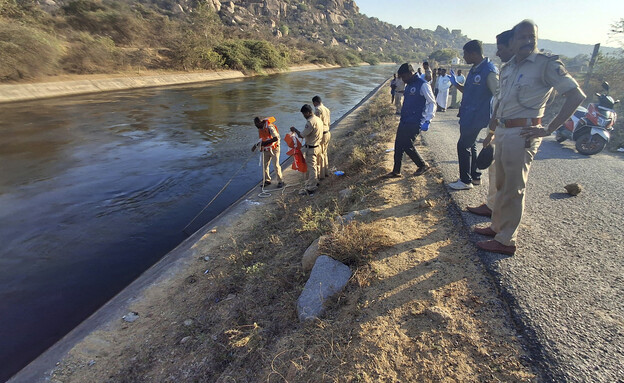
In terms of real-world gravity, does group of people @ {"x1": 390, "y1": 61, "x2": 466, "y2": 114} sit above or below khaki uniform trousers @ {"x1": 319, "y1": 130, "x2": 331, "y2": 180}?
above

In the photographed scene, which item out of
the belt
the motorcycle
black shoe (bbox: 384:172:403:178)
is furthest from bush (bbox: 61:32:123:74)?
the motorcycle

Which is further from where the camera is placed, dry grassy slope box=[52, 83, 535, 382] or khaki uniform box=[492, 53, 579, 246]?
khaki uniform box=[492, 53, 579, 246]

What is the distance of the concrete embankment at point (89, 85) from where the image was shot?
62.1 feet

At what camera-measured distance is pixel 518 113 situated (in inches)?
112

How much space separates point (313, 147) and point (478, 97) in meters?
3.45

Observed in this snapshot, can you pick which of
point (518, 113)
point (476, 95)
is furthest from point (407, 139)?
point (518, 113)

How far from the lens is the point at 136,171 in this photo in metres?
9.12

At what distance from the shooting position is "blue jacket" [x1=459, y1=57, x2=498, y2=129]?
4180 millimetres

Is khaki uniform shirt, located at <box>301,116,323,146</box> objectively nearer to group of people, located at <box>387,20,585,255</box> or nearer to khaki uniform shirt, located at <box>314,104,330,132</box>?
khaki uniform shirt, located at <box>314,104,330,132</box>

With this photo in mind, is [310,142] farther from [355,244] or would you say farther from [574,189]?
[574,189]

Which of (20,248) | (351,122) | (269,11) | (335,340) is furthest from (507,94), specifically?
(269,11)

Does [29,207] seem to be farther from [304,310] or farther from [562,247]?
[562,247]

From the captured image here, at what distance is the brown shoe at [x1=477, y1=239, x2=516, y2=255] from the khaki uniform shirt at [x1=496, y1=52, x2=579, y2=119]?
1232 mm

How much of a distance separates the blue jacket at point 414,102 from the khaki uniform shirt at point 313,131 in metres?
2.08
